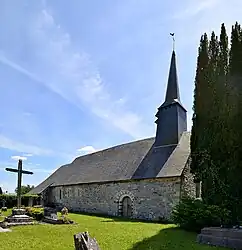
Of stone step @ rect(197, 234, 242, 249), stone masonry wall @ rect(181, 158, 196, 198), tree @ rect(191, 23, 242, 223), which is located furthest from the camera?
stone masonry wall @ rect(181, 158, 196, 198)

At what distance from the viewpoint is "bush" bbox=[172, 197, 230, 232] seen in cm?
1127

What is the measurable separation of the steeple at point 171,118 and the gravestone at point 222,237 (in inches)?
491

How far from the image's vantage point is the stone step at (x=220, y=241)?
29.0 feet

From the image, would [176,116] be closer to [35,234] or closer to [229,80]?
[229,80]

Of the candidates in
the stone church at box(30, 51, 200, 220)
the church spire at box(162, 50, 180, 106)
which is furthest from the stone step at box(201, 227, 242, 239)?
the church spire at box(162, 50, 180, 106)

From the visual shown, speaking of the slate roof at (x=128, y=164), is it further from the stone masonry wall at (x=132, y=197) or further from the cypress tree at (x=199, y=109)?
the cypress tree at (x=199, y=109)

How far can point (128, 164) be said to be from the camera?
23.7 m

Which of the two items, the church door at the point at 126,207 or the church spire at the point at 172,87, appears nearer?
the church door at the point at 126,207

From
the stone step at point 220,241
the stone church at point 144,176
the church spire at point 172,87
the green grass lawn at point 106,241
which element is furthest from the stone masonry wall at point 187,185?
the stone step at point 220,241

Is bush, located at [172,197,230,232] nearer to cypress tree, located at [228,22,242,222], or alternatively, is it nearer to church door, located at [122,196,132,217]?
cypress tree, located at [228,22,242,222]

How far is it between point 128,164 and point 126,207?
10.6 feet

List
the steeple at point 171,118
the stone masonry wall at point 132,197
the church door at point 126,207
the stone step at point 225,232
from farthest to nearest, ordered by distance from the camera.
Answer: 1. the steeple at point 171,118
2. the church door at point 126,207
3. the stone masonry wall at point 132,197
4. the stone step at point 225,232

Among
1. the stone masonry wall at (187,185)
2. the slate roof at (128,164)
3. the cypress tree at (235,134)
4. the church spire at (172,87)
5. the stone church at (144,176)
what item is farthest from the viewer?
the church spire at (172,87)

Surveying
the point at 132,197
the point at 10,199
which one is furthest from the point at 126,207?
the point at 10,199
